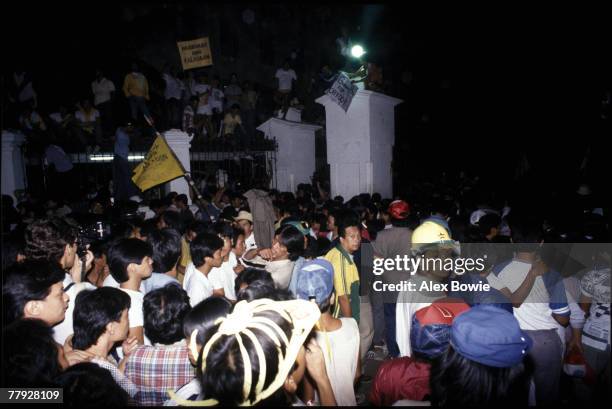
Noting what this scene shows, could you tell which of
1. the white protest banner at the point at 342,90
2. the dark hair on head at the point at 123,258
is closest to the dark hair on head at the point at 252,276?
the dark hair on head at the point at 123,258

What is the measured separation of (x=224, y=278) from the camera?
456 centimetres

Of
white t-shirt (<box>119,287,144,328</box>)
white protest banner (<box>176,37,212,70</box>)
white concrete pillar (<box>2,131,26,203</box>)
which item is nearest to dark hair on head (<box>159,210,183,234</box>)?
white t-shirt (<box>119,287,144,328</box>)

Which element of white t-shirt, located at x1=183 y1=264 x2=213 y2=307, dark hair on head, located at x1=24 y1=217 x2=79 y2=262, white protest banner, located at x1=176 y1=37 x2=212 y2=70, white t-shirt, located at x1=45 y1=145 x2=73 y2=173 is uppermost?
white protest banner, located at x1=176 y1=37 x2=212 y2=70

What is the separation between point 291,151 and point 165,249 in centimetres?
899

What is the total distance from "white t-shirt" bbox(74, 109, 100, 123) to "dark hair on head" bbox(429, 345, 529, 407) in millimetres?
12424

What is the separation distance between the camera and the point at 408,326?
11.4 ft

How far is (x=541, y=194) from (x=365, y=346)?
9.51 metres

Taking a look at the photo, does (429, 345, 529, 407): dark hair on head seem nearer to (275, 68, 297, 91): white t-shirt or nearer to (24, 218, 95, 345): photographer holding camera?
(24, 218, 95, 345): photographer holding camera

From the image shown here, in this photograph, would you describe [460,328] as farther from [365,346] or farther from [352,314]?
[365,346]

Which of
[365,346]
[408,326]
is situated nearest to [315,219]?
[365,346]

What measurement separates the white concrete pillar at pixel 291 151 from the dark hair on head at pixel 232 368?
35.5 ft

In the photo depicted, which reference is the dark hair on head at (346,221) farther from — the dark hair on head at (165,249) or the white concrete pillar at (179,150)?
the white concrete pillar at (179,150)

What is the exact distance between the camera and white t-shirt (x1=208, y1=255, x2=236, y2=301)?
4.43 metres
